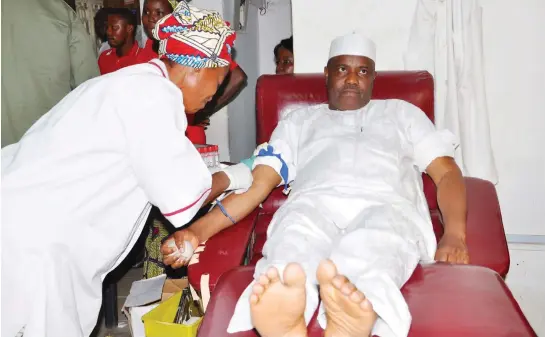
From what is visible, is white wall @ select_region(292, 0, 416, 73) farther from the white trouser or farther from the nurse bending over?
the nurse bending over

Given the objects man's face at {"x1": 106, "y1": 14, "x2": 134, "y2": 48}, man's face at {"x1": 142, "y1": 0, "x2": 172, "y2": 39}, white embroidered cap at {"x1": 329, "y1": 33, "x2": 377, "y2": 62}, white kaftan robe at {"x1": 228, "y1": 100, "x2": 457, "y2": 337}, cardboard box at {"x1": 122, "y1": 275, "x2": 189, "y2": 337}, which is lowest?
cardboard box at {"x1": 122, "y1": 275, "x2": 189, "y2": 337}

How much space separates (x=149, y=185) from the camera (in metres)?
1.41

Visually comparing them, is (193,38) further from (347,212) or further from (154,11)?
(154,11)

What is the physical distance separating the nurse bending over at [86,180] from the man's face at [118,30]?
1.93m

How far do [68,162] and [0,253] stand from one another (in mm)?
267

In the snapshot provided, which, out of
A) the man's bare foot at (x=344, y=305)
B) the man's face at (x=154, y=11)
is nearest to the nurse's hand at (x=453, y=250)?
the man's bare foot at (x=344, y=305)

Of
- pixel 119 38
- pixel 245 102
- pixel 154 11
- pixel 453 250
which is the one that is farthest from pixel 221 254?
pixel 245 102

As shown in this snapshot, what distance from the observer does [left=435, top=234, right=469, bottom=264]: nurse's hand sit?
1.68 meters

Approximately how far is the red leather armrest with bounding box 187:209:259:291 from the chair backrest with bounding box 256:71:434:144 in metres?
0.61

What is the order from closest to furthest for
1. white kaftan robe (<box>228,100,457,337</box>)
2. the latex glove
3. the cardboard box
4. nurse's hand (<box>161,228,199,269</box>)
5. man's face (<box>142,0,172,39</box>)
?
white kaftan robe (<box>228,100,457,337</box>) → nurse's hand (<box>161,228,199,269</box>) → the latex glove → the cardboard box → man's face (<box>142,0,172,39</box>)

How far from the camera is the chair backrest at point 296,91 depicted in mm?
2256

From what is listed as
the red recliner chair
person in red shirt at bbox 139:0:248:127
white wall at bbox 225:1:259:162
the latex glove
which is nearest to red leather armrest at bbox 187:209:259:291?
the red recliner chair

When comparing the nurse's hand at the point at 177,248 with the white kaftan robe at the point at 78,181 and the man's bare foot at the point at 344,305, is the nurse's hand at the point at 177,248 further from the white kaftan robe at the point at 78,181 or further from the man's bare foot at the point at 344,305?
the man's bare foot at the point at 344,305

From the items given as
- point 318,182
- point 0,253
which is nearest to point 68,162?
point 0,253
